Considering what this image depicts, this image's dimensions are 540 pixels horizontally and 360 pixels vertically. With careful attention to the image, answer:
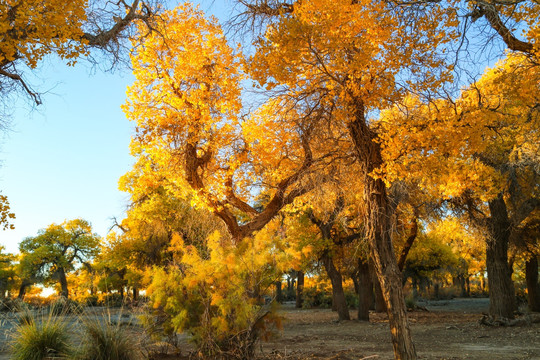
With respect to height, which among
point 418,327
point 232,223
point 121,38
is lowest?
point 418,327

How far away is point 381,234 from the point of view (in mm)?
6379

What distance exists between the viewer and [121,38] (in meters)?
7.58

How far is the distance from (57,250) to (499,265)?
30.5 m

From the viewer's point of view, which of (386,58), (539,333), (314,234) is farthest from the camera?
(314,234)

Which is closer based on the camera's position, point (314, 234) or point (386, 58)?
point (386, 58)

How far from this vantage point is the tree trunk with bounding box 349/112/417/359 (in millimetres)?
5958

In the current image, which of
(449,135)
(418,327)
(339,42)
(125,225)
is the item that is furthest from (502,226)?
(125,225)

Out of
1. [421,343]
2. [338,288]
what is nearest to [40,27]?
[421,343]

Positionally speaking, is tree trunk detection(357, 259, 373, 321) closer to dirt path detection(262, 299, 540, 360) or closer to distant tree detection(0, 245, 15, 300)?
dirt path detection(262, 299, 540, 360)

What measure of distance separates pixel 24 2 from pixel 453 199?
1185 cm

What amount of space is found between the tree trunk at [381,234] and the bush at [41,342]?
15.4ft

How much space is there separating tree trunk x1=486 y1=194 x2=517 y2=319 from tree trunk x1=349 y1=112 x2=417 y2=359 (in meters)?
7.66

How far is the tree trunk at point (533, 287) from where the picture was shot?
1820cm

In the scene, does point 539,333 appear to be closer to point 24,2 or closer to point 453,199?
point 453,199
